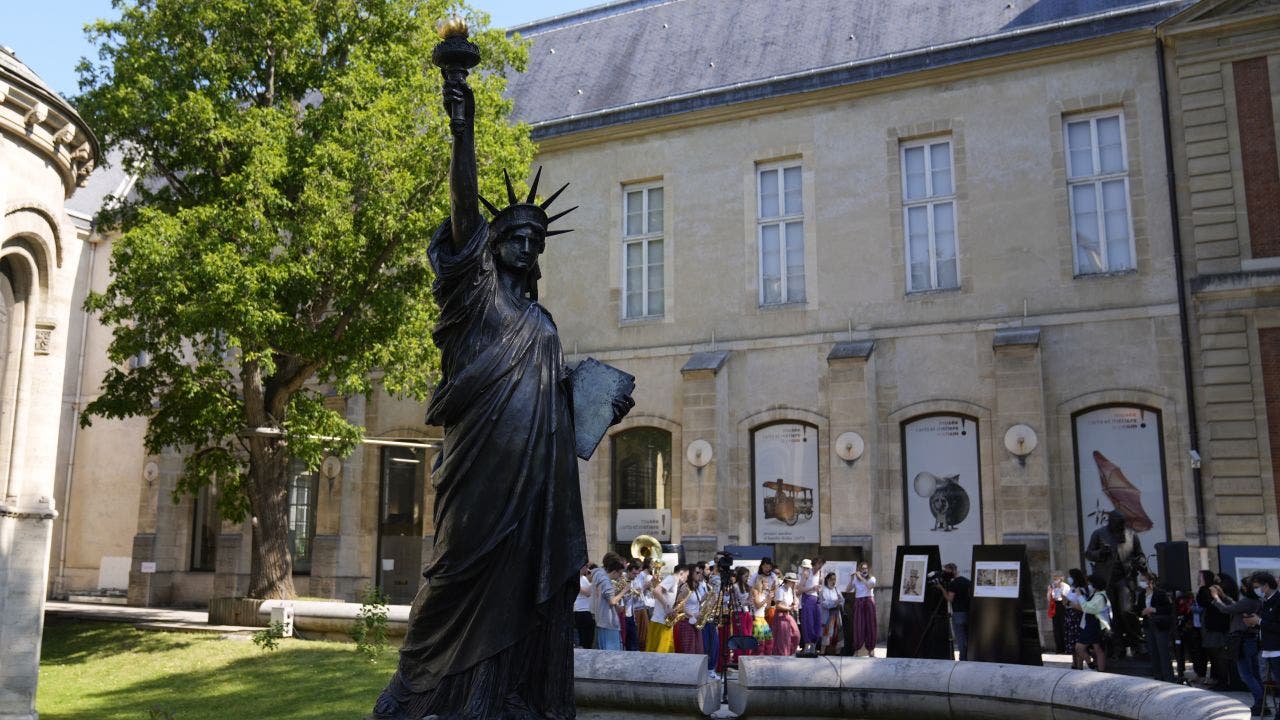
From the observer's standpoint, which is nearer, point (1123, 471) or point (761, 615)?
point (761, 615)

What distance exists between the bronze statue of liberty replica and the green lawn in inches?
278

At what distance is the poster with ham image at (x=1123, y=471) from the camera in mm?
19352

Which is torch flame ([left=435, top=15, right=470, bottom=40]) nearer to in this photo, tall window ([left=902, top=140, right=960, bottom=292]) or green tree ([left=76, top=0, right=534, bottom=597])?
green tree ([left=76, top=0, right=534, bottom=597])

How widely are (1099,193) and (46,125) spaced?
57.0ft

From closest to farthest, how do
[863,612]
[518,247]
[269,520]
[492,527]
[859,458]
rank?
[492,527] → [518,247] → [863,612] → [269,520] → [859,458]

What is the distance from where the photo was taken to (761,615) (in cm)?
1448

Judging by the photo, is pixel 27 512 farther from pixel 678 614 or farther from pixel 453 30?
pixel 453 30

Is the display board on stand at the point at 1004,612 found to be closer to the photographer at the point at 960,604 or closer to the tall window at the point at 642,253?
the photographer at the point at 960,604

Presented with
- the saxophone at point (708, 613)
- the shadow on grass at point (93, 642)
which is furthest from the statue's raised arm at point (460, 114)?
the shadow on grass at point (93, 642)

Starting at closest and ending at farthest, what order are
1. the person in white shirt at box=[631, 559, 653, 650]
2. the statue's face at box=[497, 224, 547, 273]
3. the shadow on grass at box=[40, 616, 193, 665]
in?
the statue's face at box=[497, 224, 547, 273] → the person in white shirt at box=[631, 559, 653, 650] → the shadow on grass at box=[40, 616, 193, 665]

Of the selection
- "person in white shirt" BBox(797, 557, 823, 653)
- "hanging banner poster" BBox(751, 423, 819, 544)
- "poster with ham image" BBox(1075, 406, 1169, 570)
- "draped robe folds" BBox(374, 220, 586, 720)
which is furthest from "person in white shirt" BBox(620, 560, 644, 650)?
"draped robe folds" BBox(374, 220, 586, 720)

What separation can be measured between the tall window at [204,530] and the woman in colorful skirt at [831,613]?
746 inches

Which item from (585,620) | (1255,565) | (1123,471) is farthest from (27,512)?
(1123,471)

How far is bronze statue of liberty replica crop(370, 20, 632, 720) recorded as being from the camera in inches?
167
